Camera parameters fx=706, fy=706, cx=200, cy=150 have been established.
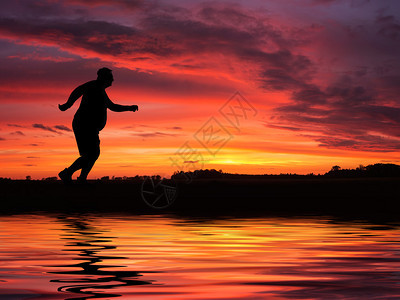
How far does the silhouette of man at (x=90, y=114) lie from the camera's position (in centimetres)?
1280

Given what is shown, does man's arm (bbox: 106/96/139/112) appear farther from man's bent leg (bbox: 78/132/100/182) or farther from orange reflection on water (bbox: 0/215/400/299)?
orange reflection on water (bbox: 0/215/400/299)

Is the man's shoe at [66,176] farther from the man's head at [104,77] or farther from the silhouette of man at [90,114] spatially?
the man's head at [104,77]

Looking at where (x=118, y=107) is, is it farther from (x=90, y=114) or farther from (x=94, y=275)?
(x=94, y=275)

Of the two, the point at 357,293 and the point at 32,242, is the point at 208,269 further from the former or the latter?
the point at 32,242

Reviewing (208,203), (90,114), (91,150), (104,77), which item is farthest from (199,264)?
(208,203)

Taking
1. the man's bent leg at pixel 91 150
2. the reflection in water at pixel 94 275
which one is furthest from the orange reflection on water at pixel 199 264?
the man's bent leg at pixel 91 150

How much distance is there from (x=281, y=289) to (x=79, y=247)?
9.11 metres

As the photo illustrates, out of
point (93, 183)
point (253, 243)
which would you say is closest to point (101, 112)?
point (93, 183)

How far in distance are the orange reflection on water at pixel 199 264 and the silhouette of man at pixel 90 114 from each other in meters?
2.25

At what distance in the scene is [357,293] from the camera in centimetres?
1200

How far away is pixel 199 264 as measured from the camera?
52.6 ft

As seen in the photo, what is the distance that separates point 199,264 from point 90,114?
4.98 meters

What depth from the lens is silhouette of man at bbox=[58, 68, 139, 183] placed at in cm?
1280

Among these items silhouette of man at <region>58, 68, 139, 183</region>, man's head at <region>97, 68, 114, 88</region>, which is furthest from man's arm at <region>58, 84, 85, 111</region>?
man's head at <region>97, 68, 114, 88</region>
